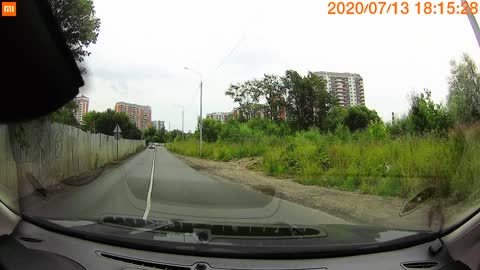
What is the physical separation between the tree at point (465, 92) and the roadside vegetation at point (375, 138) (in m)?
0.02

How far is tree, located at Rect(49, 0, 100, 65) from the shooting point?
6.13 metres

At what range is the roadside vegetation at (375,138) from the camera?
8227 mm

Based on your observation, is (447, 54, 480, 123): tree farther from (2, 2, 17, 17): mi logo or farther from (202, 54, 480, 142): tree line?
(2, 2, 17, 17): mi logo

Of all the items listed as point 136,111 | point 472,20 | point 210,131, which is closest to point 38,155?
point 136,111

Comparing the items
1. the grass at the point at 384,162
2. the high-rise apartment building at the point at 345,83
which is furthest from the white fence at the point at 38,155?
the grass at the point at 384,162

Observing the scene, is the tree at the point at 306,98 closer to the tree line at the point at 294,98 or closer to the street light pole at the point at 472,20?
the tree line at the point at 294,98

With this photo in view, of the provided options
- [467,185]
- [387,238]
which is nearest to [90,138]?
[467,185]

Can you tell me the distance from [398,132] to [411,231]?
11.2 meters

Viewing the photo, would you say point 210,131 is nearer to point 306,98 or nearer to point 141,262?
point 306,98

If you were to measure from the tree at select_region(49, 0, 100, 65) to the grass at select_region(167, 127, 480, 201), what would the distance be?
19.7 feet

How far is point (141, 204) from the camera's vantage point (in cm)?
648

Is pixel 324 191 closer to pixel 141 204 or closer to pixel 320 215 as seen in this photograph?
pixel 320 215

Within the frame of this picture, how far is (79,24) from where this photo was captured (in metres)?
6.15

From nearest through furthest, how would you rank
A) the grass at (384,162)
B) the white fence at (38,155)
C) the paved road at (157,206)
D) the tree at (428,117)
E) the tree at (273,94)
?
the paved road at (157,206)
the white fence at (38,155)
the tree at (273,94)
the grass at (384,162)
the tree at (428,117)
